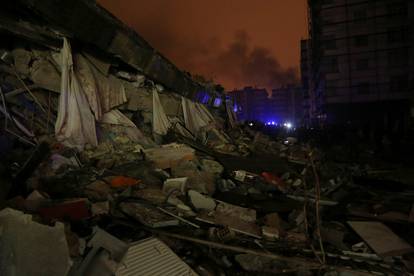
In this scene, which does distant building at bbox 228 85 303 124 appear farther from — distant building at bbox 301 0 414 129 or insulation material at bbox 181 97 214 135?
insulation material at bbox 181 97 214 135

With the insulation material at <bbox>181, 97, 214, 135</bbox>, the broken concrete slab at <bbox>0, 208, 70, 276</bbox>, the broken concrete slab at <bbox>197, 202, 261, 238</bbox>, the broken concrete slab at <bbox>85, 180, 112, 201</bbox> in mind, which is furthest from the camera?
the insulation material at <bbox>181, 97, 214, 135</bbox>

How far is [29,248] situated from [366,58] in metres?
38.9

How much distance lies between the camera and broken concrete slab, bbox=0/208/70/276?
1711 millimetres

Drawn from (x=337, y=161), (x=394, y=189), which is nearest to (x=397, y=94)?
(x=337, y=161)

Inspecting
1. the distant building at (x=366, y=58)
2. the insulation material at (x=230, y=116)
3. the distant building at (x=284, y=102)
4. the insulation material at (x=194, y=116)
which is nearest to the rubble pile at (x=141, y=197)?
the insulation material at (x=194, y=116)

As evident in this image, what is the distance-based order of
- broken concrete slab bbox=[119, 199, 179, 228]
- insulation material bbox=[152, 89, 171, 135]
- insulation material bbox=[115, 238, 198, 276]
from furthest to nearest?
insulation material bbox=[152, 89, 171, 135] → broken concrete slab bbox=[119, 199, 179, 228] → insulation material bbox=[115, 238, 198, 276]

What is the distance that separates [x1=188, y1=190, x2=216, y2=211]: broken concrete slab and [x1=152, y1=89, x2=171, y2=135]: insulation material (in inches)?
189

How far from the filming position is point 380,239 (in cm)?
354

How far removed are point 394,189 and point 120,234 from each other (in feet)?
20.7

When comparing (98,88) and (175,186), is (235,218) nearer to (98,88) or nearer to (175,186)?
(175,186)

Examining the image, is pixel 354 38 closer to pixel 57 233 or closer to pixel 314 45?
pixel 314 45

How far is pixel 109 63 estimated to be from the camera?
775cm

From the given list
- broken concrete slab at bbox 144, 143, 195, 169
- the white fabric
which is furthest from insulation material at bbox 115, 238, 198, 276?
the white fabric

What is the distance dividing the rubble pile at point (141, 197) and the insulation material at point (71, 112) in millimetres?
23
